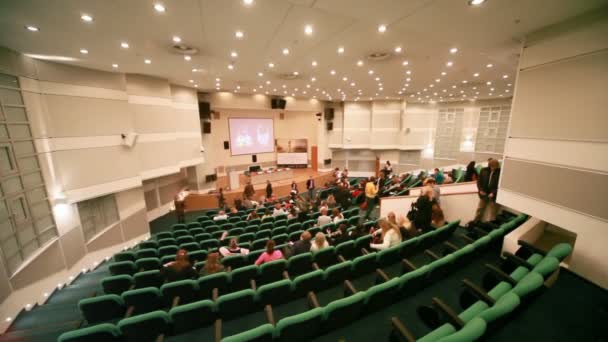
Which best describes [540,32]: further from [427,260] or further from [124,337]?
[124,337]

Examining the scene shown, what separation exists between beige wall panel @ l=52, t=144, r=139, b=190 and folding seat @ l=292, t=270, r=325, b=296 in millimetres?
7127

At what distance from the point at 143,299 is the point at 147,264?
155 cm

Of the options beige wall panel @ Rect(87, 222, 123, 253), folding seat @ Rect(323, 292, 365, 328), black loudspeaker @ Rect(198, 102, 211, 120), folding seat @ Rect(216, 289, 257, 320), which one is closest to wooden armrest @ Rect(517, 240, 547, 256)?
folding seat @ Rect(323, 292, 365, 328)

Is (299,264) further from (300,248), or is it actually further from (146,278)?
(146,278)

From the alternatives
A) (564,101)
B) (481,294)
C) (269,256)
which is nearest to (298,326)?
(269,256)

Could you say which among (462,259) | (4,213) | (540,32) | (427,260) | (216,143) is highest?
(540,32)

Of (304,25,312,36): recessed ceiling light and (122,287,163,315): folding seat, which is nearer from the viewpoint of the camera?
(122,287,163,315): folding seat

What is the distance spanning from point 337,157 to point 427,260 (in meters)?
15.1

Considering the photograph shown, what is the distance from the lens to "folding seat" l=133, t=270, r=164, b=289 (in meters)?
3.86

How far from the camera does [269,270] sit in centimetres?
392

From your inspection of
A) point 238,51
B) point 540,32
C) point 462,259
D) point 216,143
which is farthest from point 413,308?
point 216,143

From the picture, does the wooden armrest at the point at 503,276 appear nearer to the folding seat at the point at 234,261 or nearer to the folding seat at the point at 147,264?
the folding seat at the point at 234,261

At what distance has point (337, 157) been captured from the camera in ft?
63.0

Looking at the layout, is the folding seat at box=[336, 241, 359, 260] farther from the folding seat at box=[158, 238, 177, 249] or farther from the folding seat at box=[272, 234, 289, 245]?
the folding seat at box=[158, 238, 177, 249]
